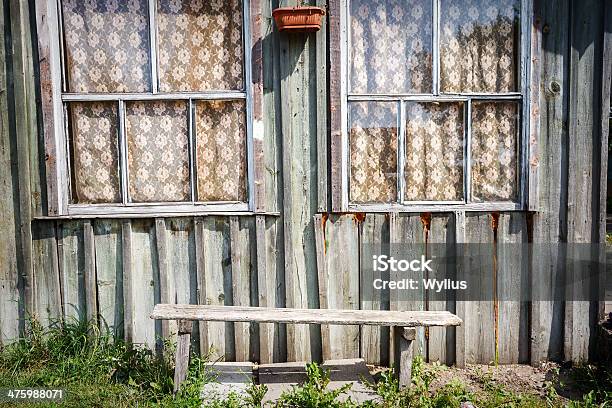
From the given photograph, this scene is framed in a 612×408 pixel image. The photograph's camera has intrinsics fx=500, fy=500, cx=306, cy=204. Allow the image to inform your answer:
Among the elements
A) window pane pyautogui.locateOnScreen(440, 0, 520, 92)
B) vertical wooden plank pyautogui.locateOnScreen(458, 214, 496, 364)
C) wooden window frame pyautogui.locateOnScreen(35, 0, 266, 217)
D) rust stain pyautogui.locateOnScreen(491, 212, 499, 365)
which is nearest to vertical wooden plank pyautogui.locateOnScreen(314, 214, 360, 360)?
wooden window frame pyautogui.locateOnScreen(35, 0, 266, 217)

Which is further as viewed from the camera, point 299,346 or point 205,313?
point 299,346

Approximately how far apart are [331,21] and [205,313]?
2.40 m

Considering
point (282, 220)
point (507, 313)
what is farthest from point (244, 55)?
point (507, 313)

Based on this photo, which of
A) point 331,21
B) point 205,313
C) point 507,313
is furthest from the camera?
point 507,313

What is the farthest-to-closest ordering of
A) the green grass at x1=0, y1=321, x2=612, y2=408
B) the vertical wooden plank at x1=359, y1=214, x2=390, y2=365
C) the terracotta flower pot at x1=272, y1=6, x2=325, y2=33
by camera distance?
the vertical wooden plank at x1=359, y1=214, x2=390, y2=365, the terracotta flower pot at x1=272, y1=6, x2=325, y2=33, the green grass at x1=0, y1=321, x2=612, y2=408

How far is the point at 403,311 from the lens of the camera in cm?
399

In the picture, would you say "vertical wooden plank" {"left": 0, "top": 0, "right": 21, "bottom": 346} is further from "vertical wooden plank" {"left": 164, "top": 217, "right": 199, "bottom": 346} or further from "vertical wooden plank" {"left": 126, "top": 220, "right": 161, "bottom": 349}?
"vertical wooden plank" {"left": 164, "top": 217, "right": 199, "bottom": 346}

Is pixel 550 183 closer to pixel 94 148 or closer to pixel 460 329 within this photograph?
pixel 460 329

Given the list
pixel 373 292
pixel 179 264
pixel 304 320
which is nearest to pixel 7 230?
pixel 179 264

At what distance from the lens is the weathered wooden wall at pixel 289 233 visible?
13.0ft

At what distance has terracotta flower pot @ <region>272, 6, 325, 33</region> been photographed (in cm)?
374

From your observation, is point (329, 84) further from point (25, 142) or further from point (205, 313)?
point (25, 142)

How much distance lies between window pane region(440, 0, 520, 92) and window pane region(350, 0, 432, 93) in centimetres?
16

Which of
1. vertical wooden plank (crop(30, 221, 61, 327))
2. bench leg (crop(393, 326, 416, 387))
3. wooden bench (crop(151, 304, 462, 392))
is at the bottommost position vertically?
bench leg (crop(393, 326, 416, 387))
